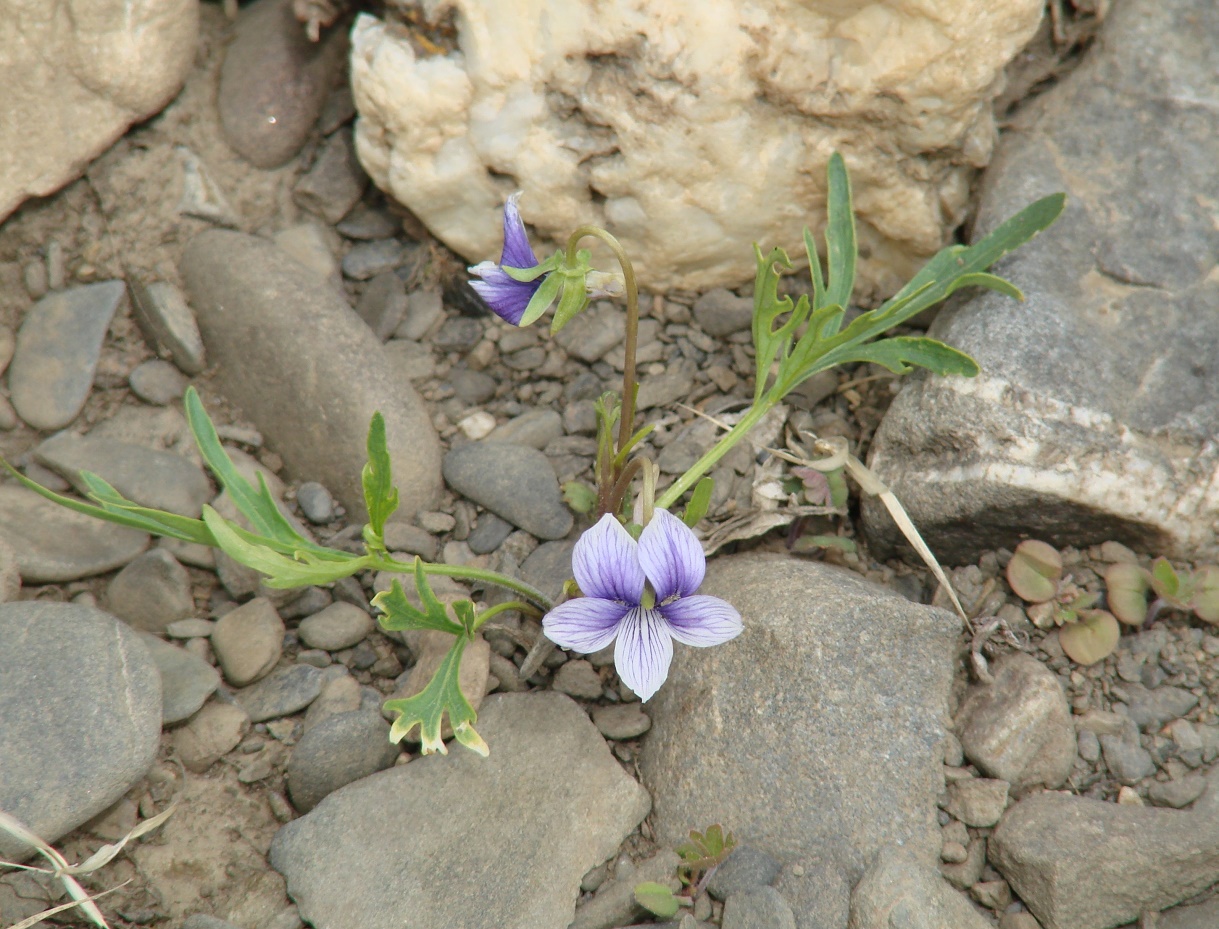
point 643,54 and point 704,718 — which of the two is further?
point 643,54

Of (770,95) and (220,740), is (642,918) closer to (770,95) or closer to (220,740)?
(220,740)

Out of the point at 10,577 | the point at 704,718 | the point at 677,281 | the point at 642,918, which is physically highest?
the point at 677,281

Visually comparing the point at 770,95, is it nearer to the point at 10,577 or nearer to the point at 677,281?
the point at 677,281

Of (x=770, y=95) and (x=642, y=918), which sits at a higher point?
(x=770, y=95)

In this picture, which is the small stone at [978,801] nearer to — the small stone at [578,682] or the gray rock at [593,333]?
the small stone at [578,682]

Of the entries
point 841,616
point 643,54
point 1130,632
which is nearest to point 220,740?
point 841,616

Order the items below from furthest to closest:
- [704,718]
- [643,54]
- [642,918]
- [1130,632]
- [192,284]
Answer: [192,284] → [643,54] → [1130,632] → [704,718] → [642,918]

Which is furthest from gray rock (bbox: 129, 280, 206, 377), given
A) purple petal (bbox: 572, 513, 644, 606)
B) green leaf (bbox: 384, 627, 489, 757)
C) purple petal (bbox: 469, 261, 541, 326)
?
purple petal (bbox: 572, 513, 644, 606)

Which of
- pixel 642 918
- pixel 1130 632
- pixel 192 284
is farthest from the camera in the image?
pixel 192 284
